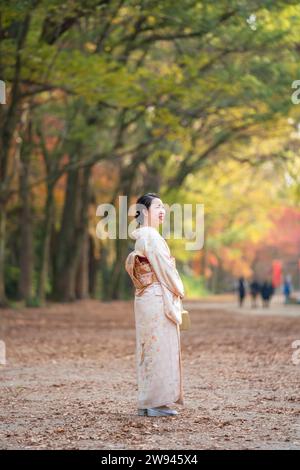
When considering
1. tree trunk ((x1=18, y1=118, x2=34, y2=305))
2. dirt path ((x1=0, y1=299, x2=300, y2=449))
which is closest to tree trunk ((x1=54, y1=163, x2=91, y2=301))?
tree trunk ((x1=18, y1=118, x2=34, y2=305))

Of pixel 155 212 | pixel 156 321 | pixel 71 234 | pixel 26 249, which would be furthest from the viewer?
pixel 71 234

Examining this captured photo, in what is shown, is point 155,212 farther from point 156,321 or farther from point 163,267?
point 156,321

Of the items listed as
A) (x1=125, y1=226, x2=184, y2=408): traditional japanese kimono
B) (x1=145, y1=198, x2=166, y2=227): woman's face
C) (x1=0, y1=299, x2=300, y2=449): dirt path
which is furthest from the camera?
(x1=145, y1=198, x2=166, y2=227): woman's face

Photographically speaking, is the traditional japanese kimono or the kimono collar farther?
the kimono collar

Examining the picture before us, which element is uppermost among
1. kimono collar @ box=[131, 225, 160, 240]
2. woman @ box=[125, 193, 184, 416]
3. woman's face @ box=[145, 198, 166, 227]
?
woman's face @ box=[145, 198, 166, 227]

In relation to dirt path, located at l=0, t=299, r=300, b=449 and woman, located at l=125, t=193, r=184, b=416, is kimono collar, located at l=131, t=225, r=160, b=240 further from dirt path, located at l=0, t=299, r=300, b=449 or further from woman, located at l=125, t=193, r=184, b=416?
dirt path, located at l=0, t=299, r=300, b=449

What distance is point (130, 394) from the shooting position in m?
10.9

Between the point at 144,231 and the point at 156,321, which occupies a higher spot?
the point at 144,231

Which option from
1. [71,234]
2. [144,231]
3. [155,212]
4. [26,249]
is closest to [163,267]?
[144,231]

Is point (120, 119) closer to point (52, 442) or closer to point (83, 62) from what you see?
point (83, 62)

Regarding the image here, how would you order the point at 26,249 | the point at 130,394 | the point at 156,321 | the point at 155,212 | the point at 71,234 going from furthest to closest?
the point at 71,234, the point at 26,249, the point at 130,394, the point at 155,212, the point at 156,321

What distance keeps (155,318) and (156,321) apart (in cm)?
3

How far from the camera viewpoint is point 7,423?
8.64m

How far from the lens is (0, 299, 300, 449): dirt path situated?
789cm
